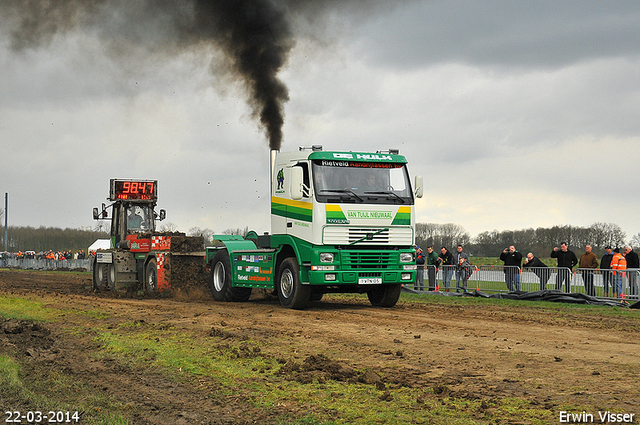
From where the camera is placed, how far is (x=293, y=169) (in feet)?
47.0

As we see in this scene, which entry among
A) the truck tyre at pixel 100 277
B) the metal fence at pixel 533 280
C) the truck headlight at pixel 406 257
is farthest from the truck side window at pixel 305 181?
the truck tyre at pixel 100 277

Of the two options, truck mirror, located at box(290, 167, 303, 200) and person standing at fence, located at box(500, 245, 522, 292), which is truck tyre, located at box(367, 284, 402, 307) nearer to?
truck mirror, located at box(290, 167, 303, 200)

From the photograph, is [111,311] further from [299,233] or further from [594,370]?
[594,370]

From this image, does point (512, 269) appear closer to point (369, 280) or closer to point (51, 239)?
point (369, 280)

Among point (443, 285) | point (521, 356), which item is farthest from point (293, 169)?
point (443, 285)

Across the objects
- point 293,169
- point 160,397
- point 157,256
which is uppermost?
point 293,169

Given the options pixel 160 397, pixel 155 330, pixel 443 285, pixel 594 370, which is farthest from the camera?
pixel 443 285

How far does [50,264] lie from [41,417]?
52.2 m

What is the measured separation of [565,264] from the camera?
2034cm

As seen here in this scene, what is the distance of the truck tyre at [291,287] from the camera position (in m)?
14.8

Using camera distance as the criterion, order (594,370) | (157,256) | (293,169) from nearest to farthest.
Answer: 1. (594,370)
2. (293,169)
3. (157,256)

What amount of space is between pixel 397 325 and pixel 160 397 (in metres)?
6.13

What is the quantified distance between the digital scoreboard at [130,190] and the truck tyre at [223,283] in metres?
6.88

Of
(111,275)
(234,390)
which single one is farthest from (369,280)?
(111,275)
